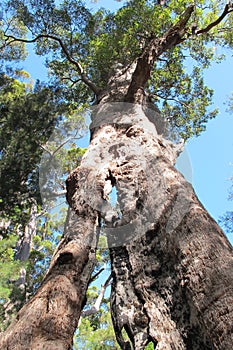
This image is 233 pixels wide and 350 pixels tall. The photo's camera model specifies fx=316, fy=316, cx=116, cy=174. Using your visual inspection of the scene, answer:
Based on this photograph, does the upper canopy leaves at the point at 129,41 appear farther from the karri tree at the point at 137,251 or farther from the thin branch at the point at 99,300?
the thin branch at the point at 99,300

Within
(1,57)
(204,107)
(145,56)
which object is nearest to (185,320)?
(145,56)

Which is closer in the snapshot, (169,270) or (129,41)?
(169,270)

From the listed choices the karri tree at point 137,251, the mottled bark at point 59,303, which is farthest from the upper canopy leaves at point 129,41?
the mottled bark at point 59,303

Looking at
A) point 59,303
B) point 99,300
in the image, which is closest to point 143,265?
point 59,303

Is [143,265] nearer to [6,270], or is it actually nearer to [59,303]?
[59,303]

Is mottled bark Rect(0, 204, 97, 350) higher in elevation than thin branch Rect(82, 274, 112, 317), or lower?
lower

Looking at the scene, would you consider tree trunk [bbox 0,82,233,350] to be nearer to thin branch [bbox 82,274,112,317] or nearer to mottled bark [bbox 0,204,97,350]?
mottled bark [bbox 0,204,97,350]

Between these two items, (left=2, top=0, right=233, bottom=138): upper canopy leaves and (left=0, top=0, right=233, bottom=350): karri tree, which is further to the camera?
(left=2, top=0, right=233, bottom=138): upper canopy leaves

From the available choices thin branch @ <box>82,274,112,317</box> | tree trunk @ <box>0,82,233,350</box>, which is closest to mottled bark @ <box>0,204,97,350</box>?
tree trunk @ <box>0,82,233,350</box>

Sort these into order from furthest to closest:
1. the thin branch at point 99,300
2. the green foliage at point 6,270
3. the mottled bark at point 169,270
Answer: the thin branch at point 99,300 < the green foliage at point 6,270 < the mottled bark at point 169,270

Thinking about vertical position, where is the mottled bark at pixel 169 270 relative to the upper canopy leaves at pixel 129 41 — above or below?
below

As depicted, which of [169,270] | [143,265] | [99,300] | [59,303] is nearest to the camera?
[59,303]

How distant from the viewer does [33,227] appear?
14883 millimetres

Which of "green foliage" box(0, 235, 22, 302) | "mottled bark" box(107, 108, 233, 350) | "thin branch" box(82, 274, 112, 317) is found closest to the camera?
"mottled bark" box(107, 108, 233, 350)
